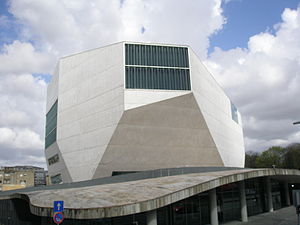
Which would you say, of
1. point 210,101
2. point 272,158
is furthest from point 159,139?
point 272,158

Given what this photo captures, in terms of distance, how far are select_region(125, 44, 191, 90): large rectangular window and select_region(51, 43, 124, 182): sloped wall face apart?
1.15 meters

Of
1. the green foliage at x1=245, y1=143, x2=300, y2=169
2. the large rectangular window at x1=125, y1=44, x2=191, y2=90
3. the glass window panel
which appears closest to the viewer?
the large rectangular window at x1=125, y1=44, x2=191, y2=90

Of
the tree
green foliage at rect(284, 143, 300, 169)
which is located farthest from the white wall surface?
the tree

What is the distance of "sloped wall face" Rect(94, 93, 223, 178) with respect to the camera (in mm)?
30250

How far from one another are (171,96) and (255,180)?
11975 mm

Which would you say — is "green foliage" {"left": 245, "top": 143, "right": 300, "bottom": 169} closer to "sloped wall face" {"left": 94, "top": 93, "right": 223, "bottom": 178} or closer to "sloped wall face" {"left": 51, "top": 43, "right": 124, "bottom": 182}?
"sloped wall face" {"left": 94, "top": 93, "right": 223, "bottom": 178}

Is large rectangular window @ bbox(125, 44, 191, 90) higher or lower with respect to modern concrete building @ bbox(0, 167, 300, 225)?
higher

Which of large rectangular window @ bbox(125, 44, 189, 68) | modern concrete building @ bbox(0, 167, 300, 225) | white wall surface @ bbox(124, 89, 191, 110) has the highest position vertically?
large rectangular window @ bbox(125, 44, 189, 68)

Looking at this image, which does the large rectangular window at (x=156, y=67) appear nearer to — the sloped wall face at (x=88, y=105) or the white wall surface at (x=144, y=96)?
the white wall surface at (x=144, y=96)

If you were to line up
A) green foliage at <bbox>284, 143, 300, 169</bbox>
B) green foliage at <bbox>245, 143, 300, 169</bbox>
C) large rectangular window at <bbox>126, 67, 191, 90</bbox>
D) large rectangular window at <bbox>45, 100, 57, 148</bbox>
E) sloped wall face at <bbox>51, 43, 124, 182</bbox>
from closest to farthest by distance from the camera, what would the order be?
sloped wall face at <bbox>51, 43, 124, 182</bbox>, large rectangular window at <bbox>126, 67, 191, 90</bbox>, large rectangular window at <bbox>45, 100, 57, 148</bbox>, green foliage at <bbox>284, 143, 300, 169</bbox>, green foliage at <bbox>245, 143, 300, 169</bbox>

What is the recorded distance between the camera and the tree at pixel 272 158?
296 feet

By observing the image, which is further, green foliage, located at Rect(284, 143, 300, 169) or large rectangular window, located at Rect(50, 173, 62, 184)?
green foliage, located at Rect(284, 143, 300, 169)

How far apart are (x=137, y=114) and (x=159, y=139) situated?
372cm

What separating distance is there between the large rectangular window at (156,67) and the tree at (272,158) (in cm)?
6906
